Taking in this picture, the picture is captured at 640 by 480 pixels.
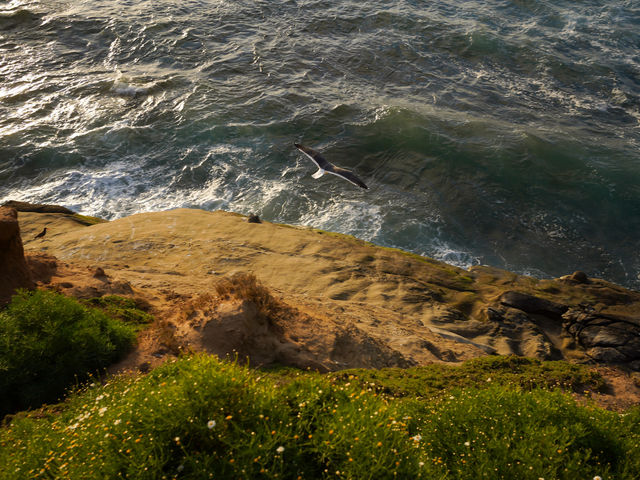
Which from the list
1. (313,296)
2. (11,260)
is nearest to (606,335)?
(313,296)

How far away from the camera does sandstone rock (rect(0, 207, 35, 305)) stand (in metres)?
7.21

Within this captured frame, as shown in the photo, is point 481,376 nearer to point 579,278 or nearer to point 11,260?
point 11,260

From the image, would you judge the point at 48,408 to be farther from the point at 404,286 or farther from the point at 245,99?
the point at 245,99

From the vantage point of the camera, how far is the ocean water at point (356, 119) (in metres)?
17.3

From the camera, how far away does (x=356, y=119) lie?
880 inches

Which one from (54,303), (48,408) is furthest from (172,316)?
(48,408)

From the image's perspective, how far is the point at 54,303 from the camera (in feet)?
20.8

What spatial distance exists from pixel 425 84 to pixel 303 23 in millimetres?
10892

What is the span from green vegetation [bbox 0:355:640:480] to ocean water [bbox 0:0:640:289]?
10830 mm

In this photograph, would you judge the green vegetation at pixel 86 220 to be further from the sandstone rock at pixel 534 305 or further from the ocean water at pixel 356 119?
the sandstone rock at pixel 534 305

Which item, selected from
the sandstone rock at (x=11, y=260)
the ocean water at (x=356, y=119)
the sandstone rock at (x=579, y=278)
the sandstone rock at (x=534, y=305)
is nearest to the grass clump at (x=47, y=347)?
the sandstone rock at (x=11, y=260)

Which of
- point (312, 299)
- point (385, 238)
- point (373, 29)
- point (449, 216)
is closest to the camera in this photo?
point (312, 299)

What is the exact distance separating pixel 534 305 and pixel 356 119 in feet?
43.3

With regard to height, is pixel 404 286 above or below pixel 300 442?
below
